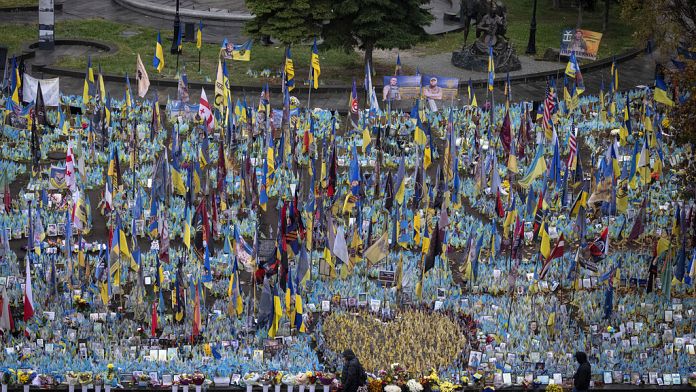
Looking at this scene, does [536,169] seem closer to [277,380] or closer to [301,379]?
[301,379]

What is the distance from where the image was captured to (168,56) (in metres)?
48.2

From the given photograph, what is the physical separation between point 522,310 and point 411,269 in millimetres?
2942

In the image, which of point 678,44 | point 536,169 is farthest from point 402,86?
point 678,44

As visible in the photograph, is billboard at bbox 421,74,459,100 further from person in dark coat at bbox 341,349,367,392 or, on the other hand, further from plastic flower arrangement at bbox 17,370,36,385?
plastic flower arrangement at bbox 17,370,36,385

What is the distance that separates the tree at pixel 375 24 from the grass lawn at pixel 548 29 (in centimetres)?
519

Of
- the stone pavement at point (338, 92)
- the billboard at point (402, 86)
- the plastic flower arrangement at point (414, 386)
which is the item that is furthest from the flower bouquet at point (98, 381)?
the stone pavement at point (338, 92)

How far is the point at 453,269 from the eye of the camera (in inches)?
1144

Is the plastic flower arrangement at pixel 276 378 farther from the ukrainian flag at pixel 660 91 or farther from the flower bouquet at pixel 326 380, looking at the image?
the ukrainian flag at pixel 660 91

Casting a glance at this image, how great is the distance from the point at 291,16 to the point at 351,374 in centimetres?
2358

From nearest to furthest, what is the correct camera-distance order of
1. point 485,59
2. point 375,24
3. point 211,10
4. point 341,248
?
point 341,248, point 375,24, point 485,59, point 211,10

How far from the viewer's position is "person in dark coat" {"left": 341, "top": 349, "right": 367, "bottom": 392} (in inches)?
878

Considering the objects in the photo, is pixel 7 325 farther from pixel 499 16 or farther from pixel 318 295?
pixel 499 16

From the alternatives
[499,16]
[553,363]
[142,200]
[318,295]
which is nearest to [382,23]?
[499,16]

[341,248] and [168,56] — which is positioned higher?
[341,248]
